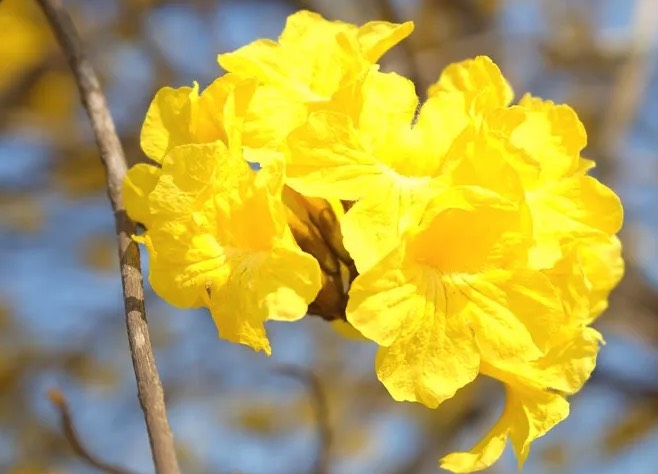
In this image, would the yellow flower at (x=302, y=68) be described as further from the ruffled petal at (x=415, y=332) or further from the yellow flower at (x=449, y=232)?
the ruffled petal at (x=415, y=332)

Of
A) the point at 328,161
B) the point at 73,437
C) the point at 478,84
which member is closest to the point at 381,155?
the point at 328,161

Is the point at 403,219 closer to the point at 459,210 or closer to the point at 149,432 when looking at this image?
the point at 459,210

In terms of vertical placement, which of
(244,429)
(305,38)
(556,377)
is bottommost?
(244,429)

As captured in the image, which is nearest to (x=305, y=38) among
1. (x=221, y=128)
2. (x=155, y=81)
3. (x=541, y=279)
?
(x=221, y=128)

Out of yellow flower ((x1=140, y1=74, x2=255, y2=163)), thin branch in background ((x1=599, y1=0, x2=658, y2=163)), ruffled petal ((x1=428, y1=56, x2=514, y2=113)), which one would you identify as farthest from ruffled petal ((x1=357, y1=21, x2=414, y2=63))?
thin branch in background ((x1=599, y1=0, x2=658, y2=163))

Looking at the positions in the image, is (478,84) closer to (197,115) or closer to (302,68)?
(302,68)

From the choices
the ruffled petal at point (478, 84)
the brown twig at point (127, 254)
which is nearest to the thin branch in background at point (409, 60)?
the ruffled petal at point (478, 84)

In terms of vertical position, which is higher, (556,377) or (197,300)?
(197,300)

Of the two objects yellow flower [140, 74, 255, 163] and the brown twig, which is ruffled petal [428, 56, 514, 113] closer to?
yellow flower [140, 74, 255, 163]

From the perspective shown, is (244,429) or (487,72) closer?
(487,72)
